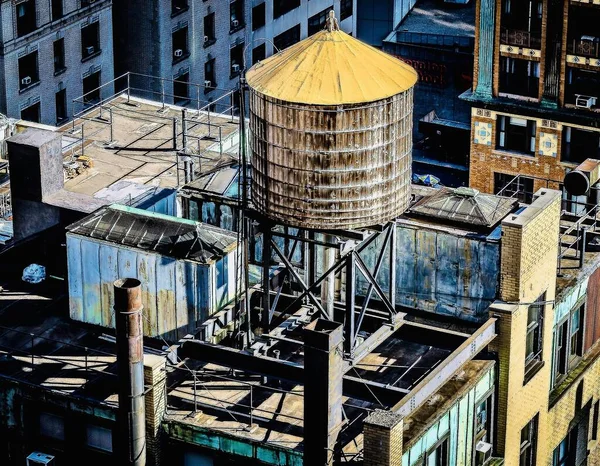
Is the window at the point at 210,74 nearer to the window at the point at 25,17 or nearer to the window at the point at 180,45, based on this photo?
the window at the point at 180,45

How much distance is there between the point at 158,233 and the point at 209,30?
58694 mm

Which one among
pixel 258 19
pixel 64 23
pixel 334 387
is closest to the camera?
pixel 334 387

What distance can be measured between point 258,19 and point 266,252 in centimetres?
6752

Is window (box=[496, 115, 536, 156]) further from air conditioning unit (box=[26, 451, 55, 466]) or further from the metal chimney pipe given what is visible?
the metal chimney pipe

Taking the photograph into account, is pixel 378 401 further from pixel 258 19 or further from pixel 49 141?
pixel 258 19

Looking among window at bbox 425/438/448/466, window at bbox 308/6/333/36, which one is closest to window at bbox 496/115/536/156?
window at bbox 308/6/333/36

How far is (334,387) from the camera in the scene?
172 feet

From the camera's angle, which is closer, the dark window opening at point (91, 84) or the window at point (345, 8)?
the dark window opening at point (91, 84)

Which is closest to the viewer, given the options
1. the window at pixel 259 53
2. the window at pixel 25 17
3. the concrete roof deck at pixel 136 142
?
the concrete roof deck at pixel 136 142

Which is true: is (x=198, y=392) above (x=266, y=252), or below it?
below

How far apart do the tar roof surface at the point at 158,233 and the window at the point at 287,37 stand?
65.9m

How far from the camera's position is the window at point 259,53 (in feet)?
403

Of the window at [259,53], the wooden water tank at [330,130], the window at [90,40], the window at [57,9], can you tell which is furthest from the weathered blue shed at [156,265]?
the window at [259,53]

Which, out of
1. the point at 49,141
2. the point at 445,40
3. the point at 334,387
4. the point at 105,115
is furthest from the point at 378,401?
the point at 445,40
